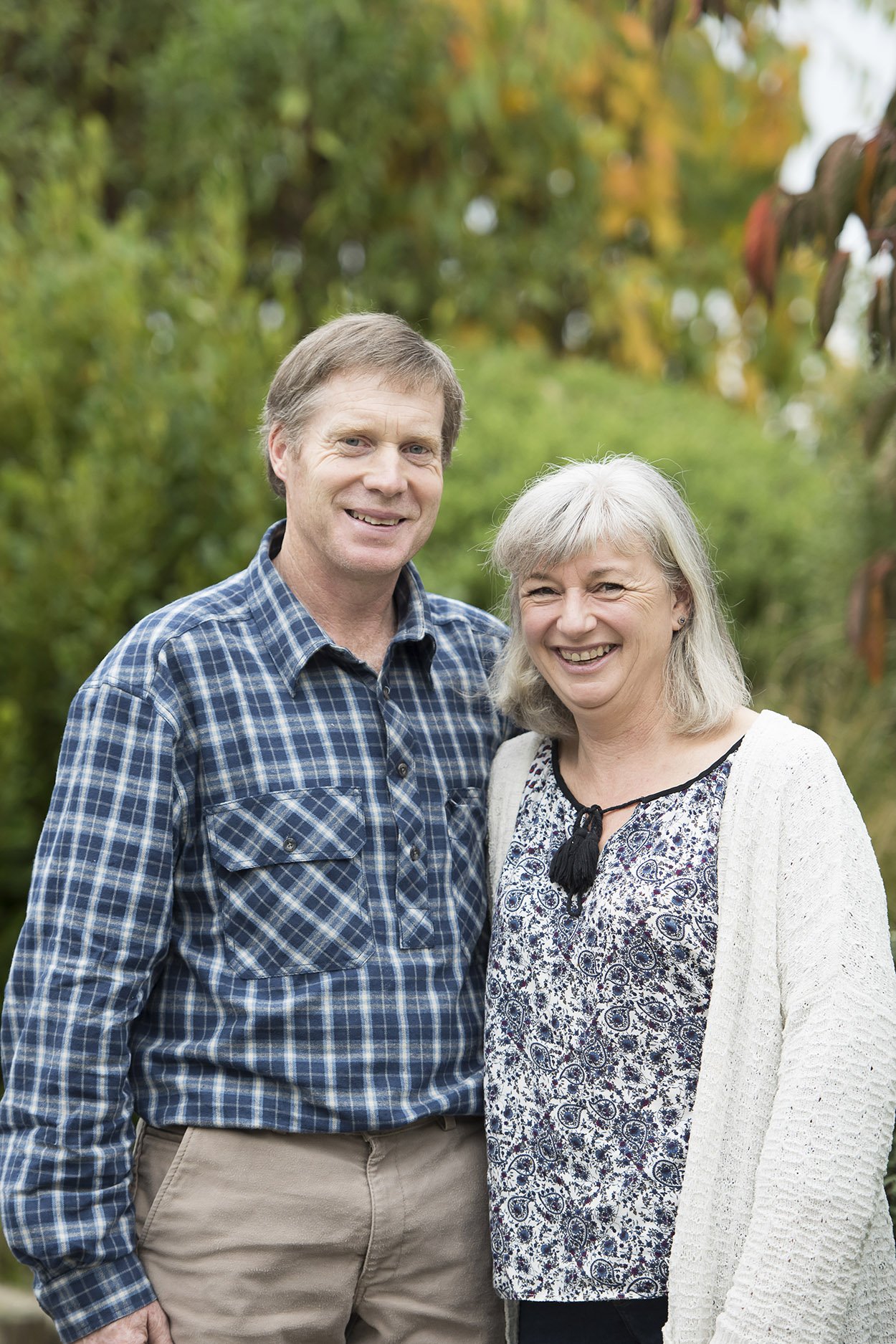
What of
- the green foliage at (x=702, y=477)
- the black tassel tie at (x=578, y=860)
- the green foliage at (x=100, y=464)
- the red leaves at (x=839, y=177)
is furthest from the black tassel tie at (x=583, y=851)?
the green foliage at (x=702, y=477)

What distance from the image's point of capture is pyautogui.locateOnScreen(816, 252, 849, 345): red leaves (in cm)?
277

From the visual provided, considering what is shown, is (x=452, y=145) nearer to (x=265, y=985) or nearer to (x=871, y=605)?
(x=871, y=605)

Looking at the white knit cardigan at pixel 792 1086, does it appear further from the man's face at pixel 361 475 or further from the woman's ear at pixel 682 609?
the man's face at pixel 361 475

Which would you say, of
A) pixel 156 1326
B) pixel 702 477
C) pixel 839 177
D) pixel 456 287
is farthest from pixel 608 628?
pixel 456 287

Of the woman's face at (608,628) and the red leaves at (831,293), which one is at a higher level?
the red leaves at (831,293)

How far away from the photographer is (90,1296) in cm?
209

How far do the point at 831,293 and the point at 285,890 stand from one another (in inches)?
65.3

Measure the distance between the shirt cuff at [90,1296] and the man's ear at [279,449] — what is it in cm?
136

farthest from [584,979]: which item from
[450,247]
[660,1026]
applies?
[450,247]

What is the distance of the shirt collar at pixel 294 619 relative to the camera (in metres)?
2.30

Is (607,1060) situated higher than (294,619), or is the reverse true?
(294,619)

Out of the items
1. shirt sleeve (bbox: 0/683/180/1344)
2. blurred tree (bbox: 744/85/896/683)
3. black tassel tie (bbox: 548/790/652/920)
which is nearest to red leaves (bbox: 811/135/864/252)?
blurred tree (bbox: 744/85/896/683)

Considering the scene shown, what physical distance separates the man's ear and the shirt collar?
0.38 ft

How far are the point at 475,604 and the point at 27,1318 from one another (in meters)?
2.59
